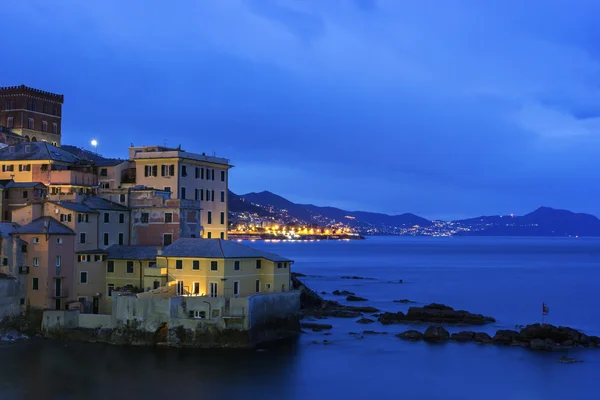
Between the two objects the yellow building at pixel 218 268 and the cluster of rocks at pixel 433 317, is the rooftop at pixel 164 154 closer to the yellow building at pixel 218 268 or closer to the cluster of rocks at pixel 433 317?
the yellow building at pixel 218 268

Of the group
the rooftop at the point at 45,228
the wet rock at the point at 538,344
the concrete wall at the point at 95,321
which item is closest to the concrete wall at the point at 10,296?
the rooftop at the point at 45,228

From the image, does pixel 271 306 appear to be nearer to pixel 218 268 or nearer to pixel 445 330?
pixel 218 268

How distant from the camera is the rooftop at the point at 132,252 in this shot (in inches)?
2189

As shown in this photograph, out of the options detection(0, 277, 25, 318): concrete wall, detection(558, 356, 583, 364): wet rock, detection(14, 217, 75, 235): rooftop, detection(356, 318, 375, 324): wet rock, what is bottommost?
detection(558, 356, 583, 364): wet rock

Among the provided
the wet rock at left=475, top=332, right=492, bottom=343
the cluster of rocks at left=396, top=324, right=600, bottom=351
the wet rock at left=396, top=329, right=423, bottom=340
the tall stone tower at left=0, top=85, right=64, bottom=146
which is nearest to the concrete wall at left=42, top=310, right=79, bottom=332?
the wet rock at left=396, top=329, right=423, bottom=340

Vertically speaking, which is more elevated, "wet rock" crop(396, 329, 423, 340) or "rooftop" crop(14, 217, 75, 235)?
"rooftop" crop(14, 217, 75, 235)

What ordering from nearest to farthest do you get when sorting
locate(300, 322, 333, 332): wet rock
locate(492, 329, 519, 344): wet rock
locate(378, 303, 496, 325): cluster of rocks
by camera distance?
locate(492, 329, 519, 344): wet rock
locate(300, 322, 333, 332): wet rock
locate(378, 303, 496, 325): cluster of rocks

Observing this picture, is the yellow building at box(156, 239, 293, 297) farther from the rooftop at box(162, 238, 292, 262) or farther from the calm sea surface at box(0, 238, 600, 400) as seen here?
the calm sea surface at box(0, 238, 600, 400)

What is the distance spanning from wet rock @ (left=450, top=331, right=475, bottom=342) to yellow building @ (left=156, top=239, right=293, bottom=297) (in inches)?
548

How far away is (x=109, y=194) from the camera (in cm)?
6144

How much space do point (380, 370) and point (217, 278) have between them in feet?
40.6

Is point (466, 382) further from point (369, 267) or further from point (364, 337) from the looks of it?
point (369, 267)

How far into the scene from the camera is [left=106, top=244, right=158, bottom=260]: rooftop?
55.6 metres

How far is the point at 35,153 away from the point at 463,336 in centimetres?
3839
